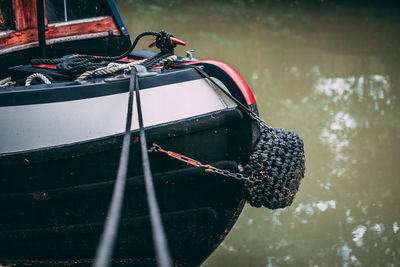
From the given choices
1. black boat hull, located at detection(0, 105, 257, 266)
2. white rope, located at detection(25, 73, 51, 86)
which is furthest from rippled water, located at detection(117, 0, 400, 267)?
A: white rope, located at detection(25, 73, 51, 86)

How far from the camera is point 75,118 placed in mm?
1961

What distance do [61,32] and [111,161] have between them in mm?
1517

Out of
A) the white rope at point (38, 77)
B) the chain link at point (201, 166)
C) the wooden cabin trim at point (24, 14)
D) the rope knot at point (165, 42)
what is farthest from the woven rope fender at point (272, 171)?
the wooden cabin trim at point (24, 14)

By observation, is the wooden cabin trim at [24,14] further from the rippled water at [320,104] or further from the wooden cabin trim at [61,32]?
the rippled water at [320,104]

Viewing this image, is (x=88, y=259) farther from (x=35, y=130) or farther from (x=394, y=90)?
(x=394, y=90)

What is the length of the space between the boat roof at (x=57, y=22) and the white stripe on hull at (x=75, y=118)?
100cm

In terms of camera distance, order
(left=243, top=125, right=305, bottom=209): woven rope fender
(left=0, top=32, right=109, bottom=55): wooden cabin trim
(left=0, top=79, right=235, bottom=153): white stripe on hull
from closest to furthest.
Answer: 1. (left=0, top=79, right=235, bottom=153): white stripe on hull
2. (left=243, top=125, right=305, bottom=209): woven rope fender
3. (left=0, top=32, right=109, bottom=55): wooden cabin trim

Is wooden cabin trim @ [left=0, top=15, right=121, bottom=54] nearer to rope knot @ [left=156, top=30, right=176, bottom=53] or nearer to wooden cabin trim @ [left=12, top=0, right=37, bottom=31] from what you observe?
wooden cabin trim @ [left=12, top=0, right=37, bottom=31]

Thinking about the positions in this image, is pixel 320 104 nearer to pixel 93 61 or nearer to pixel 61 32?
pixel 61 32

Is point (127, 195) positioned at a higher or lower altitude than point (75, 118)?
lower

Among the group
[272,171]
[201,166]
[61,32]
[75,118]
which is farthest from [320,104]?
[75,118]

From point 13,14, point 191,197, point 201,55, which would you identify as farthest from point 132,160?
point 201,55

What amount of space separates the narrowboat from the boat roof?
63 centimetres

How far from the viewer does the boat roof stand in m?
2.82
